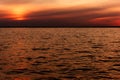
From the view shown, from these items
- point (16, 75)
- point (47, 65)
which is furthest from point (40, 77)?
point (47, 65)

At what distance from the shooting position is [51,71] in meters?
22.6

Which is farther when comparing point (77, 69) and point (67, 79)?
point (77, 69)

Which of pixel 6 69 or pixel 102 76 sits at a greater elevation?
pixel 6 69

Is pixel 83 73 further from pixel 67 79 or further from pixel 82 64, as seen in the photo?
pixel 82 64

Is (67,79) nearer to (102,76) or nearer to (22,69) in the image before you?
(102,76)

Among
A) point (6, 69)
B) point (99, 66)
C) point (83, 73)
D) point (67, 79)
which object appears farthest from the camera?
point (99, 66)

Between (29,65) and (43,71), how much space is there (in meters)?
3.59

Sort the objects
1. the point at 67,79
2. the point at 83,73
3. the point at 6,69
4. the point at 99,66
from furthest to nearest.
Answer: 1. the point at 99,66
2. the point at 6,69
3. the point at 83,73
4. the point at 67,79

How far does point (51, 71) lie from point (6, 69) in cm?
416

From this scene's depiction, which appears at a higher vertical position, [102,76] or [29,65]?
[29,65]

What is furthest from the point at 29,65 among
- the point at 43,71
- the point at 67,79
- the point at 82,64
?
the point at 67,79

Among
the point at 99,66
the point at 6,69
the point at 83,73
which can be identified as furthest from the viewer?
the point at 99,66

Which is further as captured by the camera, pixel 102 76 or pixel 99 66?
pixel 99 66

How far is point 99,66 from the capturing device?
25.4m
